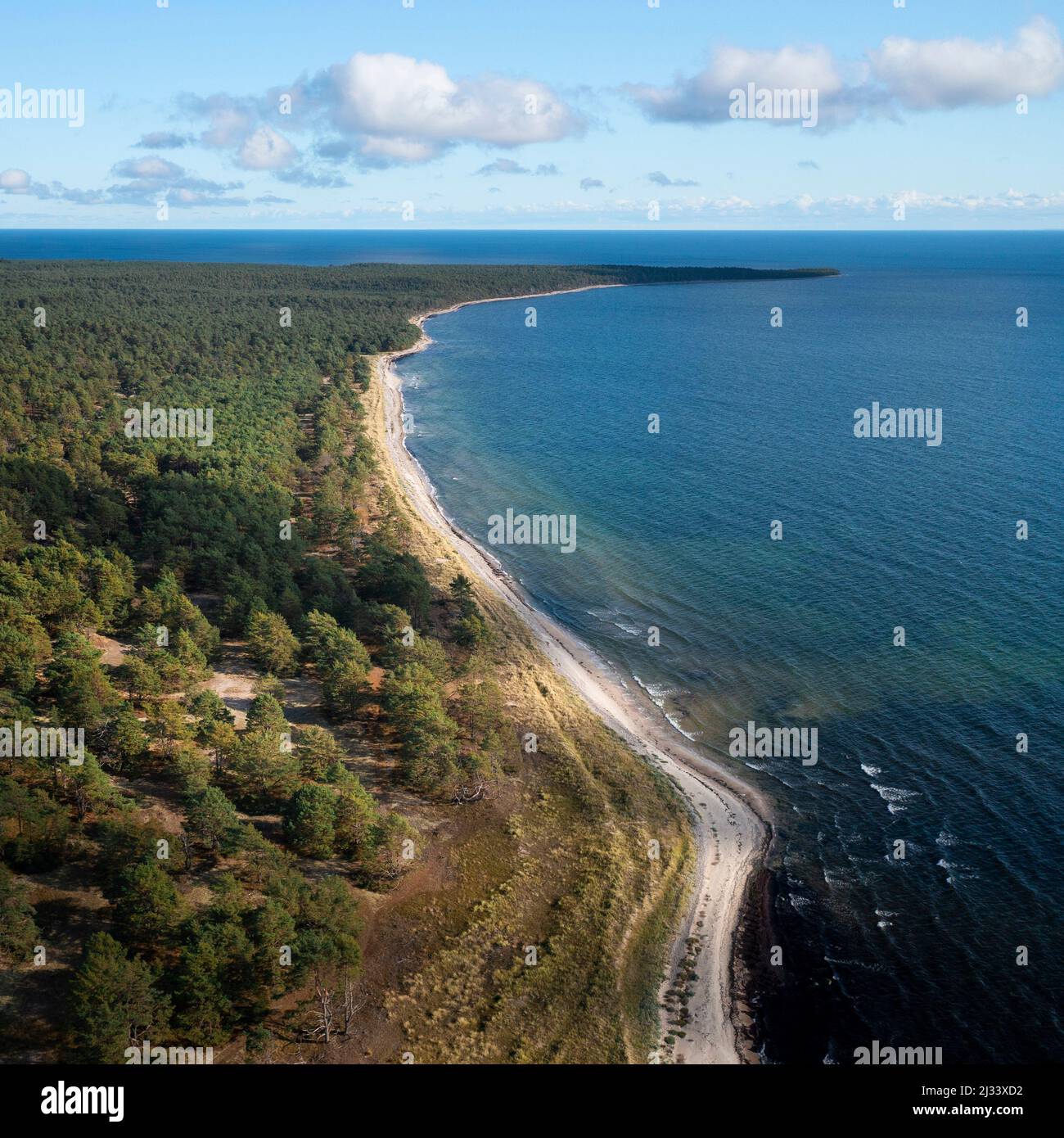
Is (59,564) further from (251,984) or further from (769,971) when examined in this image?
(769,971)

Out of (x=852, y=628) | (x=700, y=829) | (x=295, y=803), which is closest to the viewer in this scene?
(x=295, y=803)

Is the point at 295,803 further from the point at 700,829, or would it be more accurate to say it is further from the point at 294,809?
the point at 700,829

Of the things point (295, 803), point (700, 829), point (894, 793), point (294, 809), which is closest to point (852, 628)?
point (894, 793)

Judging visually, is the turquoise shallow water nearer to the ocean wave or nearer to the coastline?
the ocean wave

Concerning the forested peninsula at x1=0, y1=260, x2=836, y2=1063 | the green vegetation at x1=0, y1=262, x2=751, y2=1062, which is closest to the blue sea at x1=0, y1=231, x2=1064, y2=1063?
the forested peninsula at x1=0, y1=260, x2=836, y2=1063
